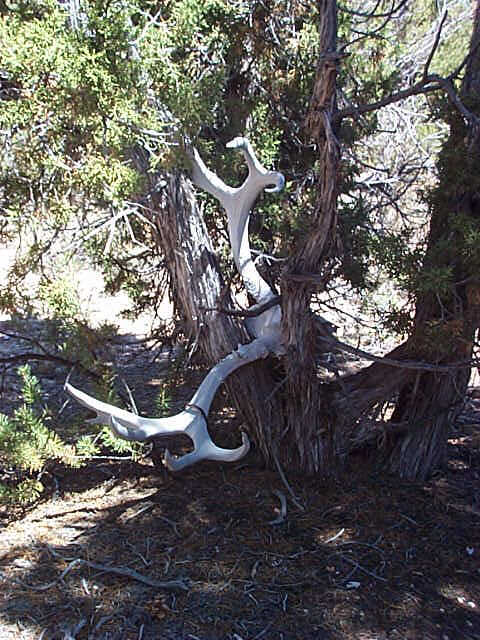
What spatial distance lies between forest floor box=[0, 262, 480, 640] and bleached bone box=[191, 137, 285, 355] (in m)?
0.79

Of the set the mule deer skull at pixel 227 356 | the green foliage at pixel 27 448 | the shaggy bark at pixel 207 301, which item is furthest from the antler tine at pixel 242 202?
the green foliage at pixel 27 448

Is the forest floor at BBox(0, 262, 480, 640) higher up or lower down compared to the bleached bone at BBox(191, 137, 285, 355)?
lower down

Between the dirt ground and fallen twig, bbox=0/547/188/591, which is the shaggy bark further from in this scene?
fallen twig, bbox=0/547/188/591

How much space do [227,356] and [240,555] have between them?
1.08 metres

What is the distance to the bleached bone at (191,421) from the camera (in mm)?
3539

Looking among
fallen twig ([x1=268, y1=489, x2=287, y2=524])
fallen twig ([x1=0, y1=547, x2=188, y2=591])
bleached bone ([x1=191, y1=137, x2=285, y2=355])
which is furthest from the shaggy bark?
fallen twig ([x1=0, y1=547, x2=188, y2=591])

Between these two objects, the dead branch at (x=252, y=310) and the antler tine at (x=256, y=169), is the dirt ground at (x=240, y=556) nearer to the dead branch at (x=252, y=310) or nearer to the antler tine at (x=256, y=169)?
the dead branch at (x=252, y=310)

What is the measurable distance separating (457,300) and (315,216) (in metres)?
0.86

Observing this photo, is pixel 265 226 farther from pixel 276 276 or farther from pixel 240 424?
pixel 240 424

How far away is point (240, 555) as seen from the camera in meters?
3.58

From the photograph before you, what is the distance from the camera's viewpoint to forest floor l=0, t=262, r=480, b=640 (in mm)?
3113

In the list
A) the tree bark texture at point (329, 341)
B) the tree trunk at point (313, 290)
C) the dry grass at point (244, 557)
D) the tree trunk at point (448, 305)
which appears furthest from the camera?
the tree bark texture at point (329, 341)

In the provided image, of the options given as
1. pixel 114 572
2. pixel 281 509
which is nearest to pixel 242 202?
pixel 281 509

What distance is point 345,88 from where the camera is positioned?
5312mm
